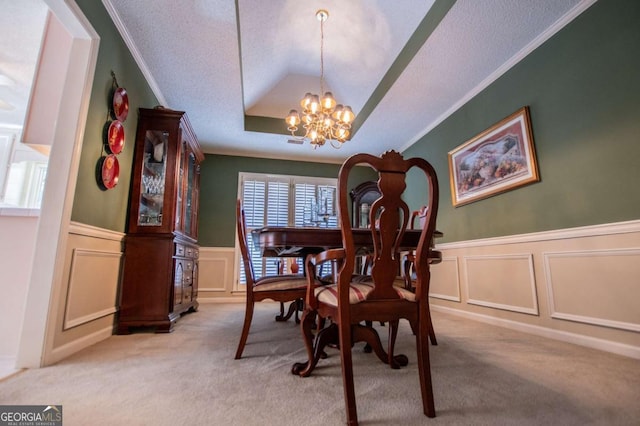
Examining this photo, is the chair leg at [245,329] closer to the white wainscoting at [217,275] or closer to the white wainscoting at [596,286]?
the white wainscoting at [596,286]

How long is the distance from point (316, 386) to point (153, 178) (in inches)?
96.2

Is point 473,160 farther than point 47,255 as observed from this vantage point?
Yes

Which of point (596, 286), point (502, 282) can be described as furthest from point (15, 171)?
point (596, 286)

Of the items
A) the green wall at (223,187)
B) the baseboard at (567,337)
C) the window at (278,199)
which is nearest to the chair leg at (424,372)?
the baseboard at (567,337)

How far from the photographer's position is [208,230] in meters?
4.61

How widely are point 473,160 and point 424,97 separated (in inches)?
37.0

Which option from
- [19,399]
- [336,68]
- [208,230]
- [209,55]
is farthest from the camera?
[208,230]

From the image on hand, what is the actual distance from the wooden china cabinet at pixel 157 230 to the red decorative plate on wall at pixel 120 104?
1.26ft

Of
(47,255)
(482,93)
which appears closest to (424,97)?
(482,93)

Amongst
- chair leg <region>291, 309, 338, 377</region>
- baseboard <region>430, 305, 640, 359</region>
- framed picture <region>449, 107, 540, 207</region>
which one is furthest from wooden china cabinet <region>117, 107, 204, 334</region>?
framed picture <region>449, 107, 540, 207</region>

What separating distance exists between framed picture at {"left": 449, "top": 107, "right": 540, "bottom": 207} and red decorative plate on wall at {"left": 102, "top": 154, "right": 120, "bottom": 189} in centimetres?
Answer: 349

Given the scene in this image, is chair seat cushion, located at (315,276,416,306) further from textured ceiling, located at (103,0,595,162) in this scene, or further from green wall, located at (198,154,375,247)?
green wall, located at (198,154,375,247)

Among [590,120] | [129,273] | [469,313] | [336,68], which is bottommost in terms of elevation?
[469,313]

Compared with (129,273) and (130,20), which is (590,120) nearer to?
(130,20)
